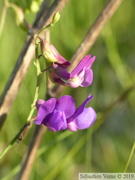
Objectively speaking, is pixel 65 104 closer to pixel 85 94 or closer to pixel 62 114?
pixel 62 114

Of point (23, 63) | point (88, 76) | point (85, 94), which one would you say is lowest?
point (85, 94)

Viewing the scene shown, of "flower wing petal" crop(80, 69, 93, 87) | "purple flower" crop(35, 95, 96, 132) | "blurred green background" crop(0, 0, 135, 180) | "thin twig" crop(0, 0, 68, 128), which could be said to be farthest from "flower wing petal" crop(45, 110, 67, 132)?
"blurred green background" crop(0, 0, 135, 180)

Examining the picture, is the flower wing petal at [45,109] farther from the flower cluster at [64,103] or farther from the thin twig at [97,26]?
the thin twig at [97,26]

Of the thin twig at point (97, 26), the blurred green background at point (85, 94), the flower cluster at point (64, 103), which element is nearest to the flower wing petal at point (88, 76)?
the flower cluster at point (64, 103)

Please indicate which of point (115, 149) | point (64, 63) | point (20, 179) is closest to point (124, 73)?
point (115, 149)

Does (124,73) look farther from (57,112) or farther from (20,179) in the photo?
(57,112)

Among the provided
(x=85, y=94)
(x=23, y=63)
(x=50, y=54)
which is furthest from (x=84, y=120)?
(x=85, y=94)

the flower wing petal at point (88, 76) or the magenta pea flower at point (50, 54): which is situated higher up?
the magenta pea flower at point (50, 54)

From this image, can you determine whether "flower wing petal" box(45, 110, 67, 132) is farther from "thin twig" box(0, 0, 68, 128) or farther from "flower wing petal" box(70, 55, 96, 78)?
"thin twig" box(0, 0, 68, 128)
